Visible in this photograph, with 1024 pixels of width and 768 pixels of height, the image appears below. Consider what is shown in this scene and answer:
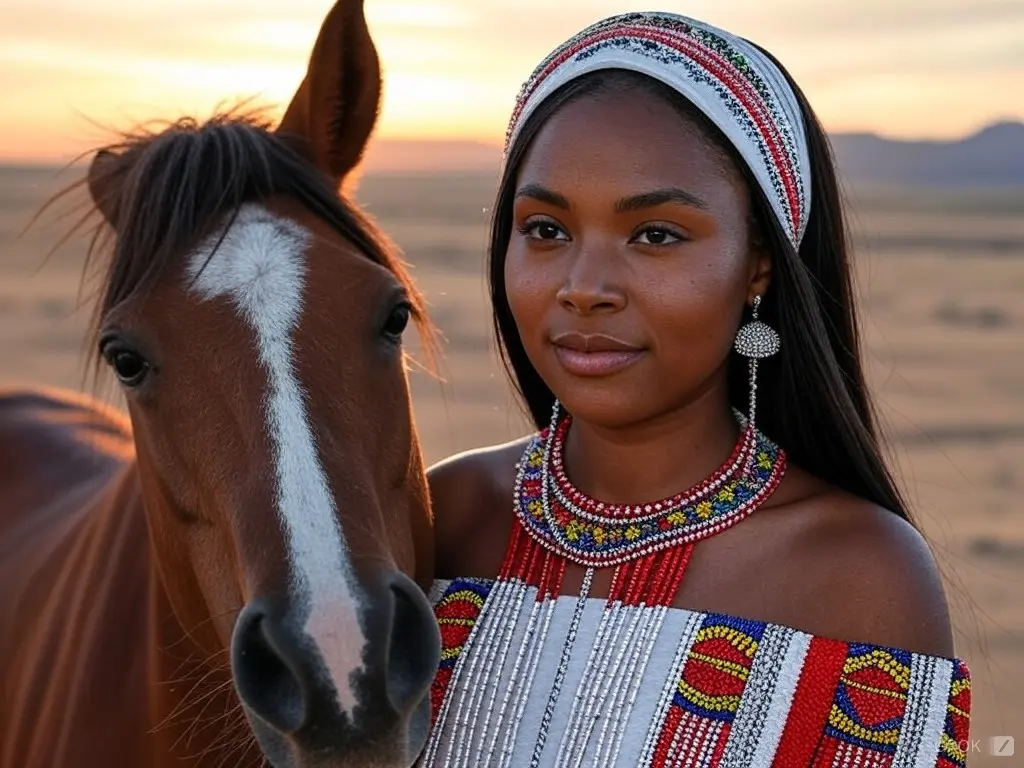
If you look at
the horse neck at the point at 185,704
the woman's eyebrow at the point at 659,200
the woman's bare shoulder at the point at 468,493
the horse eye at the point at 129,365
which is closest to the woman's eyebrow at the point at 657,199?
the woman's eyebrow at the point at 659,200

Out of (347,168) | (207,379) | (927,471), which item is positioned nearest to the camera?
(207,379)

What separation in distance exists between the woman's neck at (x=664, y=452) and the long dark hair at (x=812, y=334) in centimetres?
10

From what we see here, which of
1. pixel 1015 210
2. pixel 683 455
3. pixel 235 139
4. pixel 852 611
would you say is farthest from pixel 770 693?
pixel 1015 210

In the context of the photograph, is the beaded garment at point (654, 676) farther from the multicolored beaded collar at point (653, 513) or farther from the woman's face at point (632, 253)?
the woman's face at point (632, 253)

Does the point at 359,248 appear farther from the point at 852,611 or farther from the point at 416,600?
the point at 852,611

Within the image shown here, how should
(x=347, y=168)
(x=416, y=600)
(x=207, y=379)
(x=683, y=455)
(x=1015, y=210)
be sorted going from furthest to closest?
(x=1015, y=210) → (x=347, y=168) → (x=683, y=455) → (x=207, y=379) → (x=416, y=600)

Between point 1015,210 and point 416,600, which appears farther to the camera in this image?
point 1015,210

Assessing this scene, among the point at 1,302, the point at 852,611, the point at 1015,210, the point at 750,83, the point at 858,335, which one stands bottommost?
the point at 1,302

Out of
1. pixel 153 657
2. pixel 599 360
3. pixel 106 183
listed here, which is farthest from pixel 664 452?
pixel 106 183

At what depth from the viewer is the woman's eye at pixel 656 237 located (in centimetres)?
207

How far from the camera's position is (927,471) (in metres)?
9.51

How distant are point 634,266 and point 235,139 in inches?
30.2

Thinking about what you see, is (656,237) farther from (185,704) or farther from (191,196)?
(185,704)

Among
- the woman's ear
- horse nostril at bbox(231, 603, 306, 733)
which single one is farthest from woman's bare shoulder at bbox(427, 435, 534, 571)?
horse nostril at bbox(231, 603, 306, 733)
